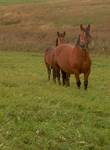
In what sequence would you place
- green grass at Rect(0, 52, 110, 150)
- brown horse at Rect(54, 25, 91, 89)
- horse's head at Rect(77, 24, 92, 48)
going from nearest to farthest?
green grass at Rect(0, 52, 110, 150) < horse's head at Rect(77, 24, 92, 48) < brown horse at Rect(54, 25, 91, 89)

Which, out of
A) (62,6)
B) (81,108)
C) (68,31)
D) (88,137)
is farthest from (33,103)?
(62,6)

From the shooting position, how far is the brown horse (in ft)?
44.2

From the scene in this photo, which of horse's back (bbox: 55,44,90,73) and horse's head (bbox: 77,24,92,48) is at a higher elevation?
horse's head (bbox: 77,24,92,48)

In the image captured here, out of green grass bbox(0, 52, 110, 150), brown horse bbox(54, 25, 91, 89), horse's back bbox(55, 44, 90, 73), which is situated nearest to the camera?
green grass bbox(0, 52, 110, 150)

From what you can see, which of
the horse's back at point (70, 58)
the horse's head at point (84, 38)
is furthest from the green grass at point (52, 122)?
the horse's back at point (70, 58)

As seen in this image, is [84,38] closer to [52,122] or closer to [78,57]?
[78,57]

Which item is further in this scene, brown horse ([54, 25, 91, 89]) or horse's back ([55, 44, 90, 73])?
horse's back ([55, 44, 90, 73])

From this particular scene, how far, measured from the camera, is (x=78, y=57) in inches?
563

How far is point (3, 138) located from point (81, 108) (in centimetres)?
346

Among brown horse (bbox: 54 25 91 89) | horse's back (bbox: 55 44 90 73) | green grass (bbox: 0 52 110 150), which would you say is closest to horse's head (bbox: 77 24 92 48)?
brown horse (bbox: 54 25 91 89)

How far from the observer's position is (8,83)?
14742mm

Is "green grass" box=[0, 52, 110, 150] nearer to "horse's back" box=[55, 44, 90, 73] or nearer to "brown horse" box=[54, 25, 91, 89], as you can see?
"brown horse" box=[54, 25, 91, 89]

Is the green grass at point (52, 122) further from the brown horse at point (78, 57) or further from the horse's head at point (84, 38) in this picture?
the brown horse at point (78, 57)

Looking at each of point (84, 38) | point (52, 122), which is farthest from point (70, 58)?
point (52, 122)
